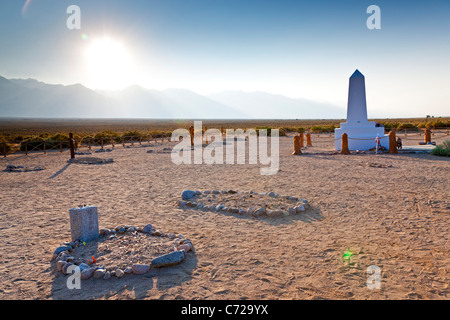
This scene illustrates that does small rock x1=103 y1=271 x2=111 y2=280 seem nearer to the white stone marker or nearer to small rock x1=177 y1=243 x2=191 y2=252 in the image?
small rock x1=177 y1=243 x2=191 y2=252

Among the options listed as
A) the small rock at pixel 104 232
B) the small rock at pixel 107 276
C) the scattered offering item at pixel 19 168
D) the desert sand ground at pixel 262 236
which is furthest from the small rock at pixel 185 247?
the scattered offering item at pixel 19 168

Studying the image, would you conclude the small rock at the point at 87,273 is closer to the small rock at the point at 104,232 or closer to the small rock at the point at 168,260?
the small rock at the point at 168,260

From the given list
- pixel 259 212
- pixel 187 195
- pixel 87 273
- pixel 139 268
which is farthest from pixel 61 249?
pixel 259 212

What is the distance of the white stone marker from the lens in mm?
4871

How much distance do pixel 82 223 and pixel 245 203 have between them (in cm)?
352

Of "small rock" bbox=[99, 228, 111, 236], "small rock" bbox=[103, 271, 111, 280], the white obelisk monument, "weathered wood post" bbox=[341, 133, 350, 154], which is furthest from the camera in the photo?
the white obelisk monument

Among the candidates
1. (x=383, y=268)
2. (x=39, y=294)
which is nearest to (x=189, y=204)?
(x=39, y=294)

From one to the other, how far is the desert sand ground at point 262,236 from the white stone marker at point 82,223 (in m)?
0.48

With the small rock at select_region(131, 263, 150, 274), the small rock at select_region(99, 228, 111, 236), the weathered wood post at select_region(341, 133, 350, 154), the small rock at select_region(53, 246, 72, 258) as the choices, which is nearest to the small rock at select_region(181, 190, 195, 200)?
the small rock at select_region(99, 228, 111, 236)

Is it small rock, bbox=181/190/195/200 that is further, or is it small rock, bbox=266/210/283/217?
small rock, bbox=181/190/195/200

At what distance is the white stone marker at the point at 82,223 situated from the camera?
4.87 meters

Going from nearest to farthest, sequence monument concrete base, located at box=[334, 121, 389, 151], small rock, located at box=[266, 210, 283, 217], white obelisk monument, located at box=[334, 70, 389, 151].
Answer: small rock, located at box=[266, 210, 283, 217] < white obelisk monument, located at box=[334, 70, 389, 151] < monument concrete base, located at box=[334, 121, 389, 151]

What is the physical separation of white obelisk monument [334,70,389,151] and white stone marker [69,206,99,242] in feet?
52.9

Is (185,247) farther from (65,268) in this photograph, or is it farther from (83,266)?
(65,268)
